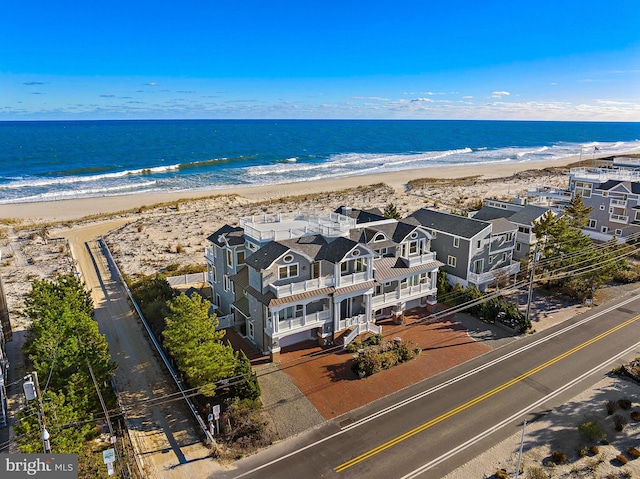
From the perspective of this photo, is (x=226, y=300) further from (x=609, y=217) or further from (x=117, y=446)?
(x=609, y=217)

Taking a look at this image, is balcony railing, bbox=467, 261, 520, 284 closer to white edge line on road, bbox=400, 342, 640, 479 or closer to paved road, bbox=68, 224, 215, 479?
white edge line on road, bbox=400, 342, 640, 479

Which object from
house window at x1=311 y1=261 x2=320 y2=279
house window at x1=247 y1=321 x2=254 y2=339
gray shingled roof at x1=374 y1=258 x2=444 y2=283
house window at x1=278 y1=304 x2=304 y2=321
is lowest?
house window at x1=247 y1=321 x2=254 y2=339

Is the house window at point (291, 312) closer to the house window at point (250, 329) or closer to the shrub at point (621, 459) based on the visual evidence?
the house window at point (250, 329)

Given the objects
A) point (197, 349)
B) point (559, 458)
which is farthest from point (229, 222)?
point (559, 458)

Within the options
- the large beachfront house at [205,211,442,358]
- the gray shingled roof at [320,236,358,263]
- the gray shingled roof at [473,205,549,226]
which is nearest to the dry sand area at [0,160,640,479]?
the large beachfront house at [205,211,442,358]

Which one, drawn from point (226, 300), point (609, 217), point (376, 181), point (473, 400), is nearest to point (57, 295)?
point (226, 300)

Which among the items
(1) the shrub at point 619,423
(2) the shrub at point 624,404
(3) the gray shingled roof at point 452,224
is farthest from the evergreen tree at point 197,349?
(3) the gray shingled roof at point 452,224
